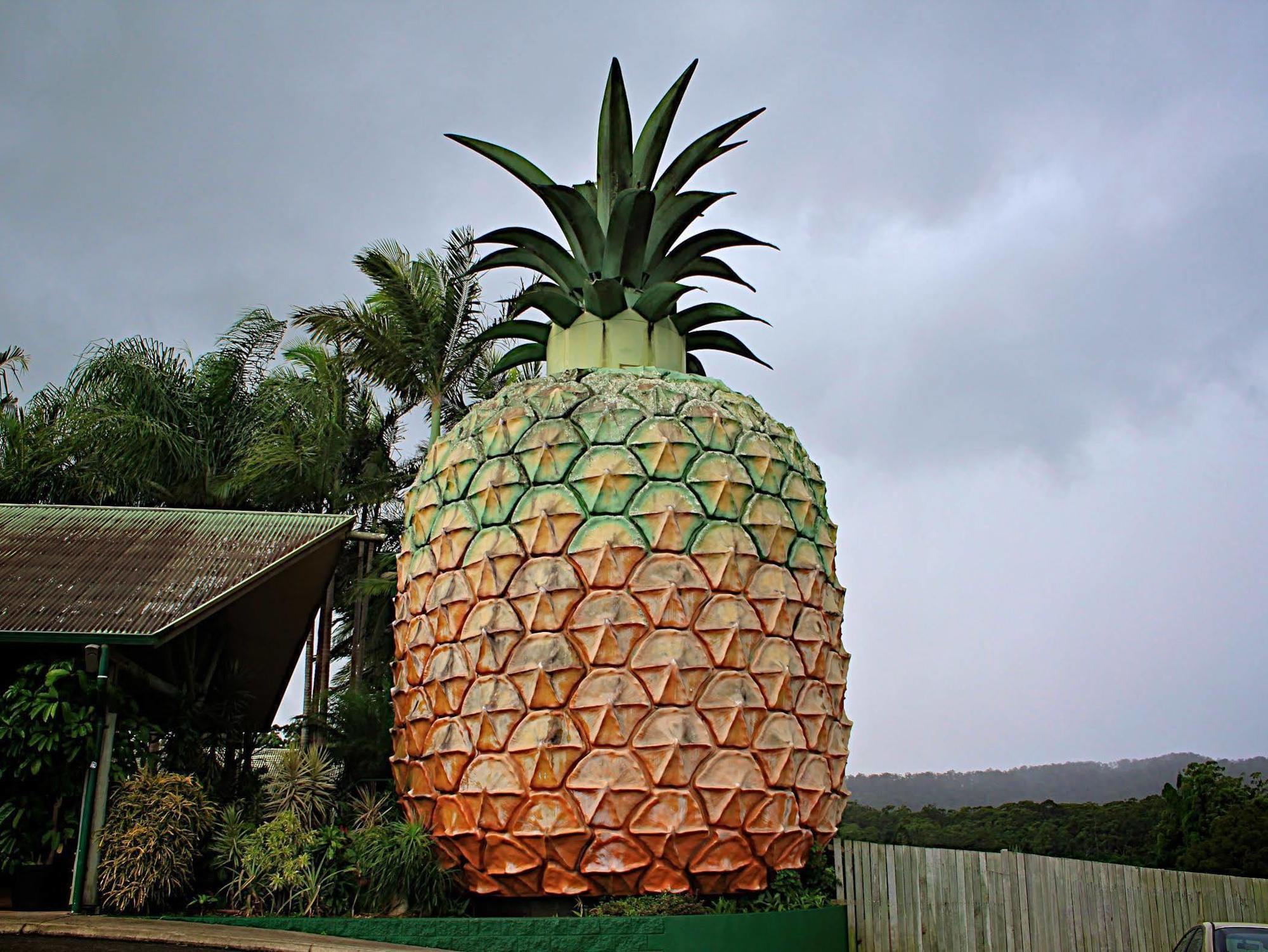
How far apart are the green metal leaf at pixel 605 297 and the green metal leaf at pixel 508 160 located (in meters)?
1.36

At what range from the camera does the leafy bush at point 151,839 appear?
8648 mm

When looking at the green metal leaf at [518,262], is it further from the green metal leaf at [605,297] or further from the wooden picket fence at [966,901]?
the wooden picket fence at [966,901]

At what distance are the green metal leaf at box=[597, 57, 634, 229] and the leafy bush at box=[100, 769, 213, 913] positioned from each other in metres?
7.27

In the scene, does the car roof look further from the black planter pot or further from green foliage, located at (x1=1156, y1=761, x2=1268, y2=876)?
green foliage, located at (x1=1156, y1=761, x2=1268, y2=876)

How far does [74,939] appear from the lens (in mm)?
7484

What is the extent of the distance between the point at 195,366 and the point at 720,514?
1537 cm

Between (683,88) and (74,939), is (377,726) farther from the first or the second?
(683,88)

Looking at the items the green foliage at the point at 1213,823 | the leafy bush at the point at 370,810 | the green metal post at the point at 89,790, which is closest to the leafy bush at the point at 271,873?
the leafy bush at the point at 370,810

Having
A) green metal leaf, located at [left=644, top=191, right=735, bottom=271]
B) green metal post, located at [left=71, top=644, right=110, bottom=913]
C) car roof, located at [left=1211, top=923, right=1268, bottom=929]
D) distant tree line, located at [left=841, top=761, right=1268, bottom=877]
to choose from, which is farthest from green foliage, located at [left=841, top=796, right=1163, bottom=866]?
green metal post, located at [left=71, top=644, right=110, bottom=913]

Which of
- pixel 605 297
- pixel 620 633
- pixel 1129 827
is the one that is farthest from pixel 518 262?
pixel 1129 827

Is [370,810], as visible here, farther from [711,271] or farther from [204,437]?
[204,437]

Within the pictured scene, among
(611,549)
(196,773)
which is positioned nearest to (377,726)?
(196,773)

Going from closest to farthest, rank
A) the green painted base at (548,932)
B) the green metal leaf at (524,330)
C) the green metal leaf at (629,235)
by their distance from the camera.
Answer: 1. the green painted base at (548,932)
2. the green metal leaf at (629,235)
3. the green metal leaf at (524,330)

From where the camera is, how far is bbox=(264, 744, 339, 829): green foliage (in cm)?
1011
